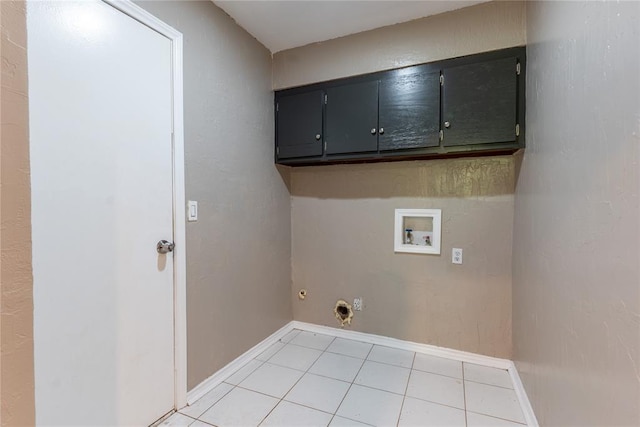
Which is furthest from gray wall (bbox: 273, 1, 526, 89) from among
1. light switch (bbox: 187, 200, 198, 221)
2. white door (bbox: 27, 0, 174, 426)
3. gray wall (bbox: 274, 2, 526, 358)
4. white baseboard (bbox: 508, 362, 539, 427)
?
white baseboard (bbox: 508, 362, 539, 427)

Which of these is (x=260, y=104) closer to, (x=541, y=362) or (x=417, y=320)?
(x=417, y=320)

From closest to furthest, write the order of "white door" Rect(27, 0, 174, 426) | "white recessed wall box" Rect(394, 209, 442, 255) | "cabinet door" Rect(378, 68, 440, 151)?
"white door" Rect(27, 0, 174, 426)
"cabinet door" Rect(378, 68, 440, 151)
"white recessed wall box" Rect(394, 209, 442, 255)

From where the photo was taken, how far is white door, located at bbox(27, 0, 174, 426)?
1113 millimetres

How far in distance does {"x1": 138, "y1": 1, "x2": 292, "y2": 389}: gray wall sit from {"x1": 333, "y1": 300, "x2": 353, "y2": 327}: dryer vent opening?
0.52 metres

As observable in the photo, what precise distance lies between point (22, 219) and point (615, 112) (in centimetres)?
160

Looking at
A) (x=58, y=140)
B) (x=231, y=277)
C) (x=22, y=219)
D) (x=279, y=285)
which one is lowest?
(x=279, y=285)

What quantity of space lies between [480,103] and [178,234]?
2027 millimetres

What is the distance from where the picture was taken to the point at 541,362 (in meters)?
1.45

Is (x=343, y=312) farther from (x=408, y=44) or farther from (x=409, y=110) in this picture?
(x=408, y=44)

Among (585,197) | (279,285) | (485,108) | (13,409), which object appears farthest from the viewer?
(279,285)

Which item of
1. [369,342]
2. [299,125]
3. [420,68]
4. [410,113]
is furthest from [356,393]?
[420,68]

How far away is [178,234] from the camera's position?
165cm

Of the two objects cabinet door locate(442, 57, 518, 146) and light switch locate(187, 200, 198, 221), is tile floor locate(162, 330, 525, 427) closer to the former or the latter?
light switch locate(187, 200, 198, 221)

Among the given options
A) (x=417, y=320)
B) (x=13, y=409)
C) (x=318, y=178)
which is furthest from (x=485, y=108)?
(x=13, y=409)
